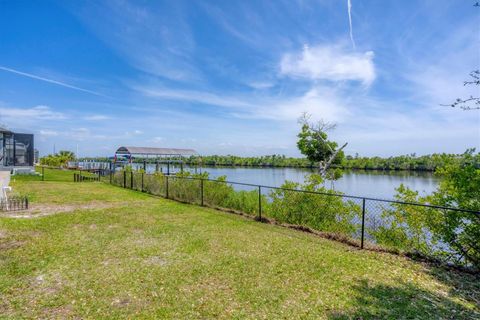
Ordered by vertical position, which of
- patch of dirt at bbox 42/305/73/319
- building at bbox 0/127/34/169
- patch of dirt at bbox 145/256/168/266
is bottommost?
patch of dirt at bbox 145/256/168/266

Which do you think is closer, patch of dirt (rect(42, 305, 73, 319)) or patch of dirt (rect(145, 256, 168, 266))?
patch of dirt (rect(42, 305, 73, 319))

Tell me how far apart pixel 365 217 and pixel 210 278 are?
12.9ft

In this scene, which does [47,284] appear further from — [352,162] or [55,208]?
[352,162]

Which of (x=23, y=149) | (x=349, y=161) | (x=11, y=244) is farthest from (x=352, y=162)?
(x=11, y=244)

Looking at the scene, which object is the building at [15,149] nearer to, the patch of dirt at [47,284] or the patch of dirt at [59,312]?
the patch of dirt at [47,284]

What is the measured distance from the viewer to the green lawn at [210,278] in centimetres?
307

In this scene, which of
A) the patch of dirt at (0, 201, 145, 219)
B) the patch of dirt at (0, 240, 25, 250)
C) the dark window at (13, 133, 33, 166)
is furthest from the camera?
the dark window at (13, 133, 33, 166)

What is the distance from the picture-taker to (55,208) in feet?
29.7

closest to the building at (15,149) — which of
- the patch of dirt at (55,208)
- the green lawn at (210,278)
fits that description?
the patch of dirt at (55,208)

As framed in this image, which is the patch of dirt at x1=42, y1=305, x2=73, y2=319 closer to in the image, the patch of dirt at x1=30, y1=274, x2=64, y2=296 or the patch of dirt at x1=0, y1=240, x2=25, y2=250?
the patch of dirt at x1=30, y1=274, x2=64, y2=296

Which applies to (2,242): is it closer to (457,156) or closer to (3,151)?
(457,156)

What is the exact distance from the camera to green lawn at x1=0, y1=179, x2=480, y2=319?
3.07 metres

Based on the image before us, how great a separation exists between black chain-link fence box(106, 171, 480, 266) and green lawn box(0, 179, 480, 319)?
0.51m

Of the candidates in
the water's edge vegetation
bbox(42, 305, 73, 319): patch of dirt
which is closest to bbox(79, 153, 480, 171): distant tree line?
the water's edge vegetation
